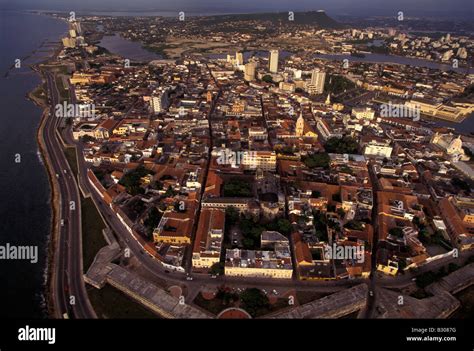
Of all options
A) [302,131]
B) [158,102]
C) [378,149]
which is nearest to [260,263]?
[302,131]

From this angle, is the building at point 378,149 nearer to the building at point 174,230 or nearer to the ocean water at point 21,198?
the building at point 174,230

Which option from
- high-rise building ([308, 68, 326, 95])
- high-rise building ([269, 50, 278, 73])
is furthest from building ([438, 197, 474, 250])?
high-rise building ([269, 50, 278, 73])

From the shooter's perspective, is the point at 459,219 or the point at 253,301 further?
the point at 459,219

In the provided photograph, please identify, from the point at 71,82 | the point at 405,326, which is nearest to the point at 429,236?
the point at 405,326

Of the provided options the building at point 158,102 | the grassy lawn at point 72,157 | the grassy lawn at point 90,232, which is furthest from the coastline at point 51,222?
the building at point 158,102

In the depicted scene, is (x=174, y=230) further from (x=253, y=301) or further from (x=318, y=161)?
(x=318, y=161)

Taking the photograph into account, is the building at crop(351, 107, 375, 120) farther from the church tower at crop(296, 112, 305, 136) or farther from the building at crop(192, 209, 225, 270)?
the building at crop(192, 209, 225, 270)
